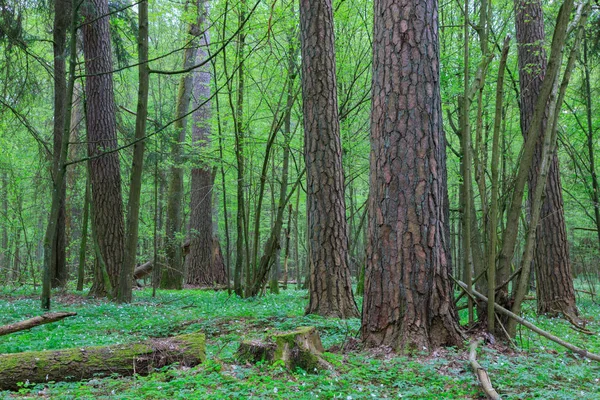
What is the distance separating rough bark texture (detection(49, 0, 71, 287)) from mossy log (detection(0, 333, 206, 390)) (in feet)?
12.7

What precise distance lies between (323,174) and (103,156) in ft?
18.2

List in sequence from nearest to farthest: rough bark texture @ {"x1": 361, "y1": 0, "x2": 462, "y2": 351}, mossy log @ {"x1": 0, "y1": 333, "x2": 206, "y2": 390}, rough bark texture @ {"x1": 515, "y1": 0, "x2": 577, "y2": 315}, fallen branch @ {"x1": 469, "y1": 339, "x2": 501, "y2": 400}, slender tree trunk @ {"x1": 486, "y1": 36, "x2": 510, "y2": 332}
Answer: fallen branch @ {"x1": 469, "y1": 339, "x2": 501, "y2": 400} → mossy log @ {"x1": 0, "y1": 333, "x2": 206, "y2": 390} → slender tree trunk @ {"x1": 486, "y1": 36, "x2": 510, "y2": 332} → rough bark texture @ {"x1": 361, "y1": 0, "x2": 462, "y2": 351} → rough bark texture @ {"x1": 515, "y1": 0, "x2": 577, "y2": 315}

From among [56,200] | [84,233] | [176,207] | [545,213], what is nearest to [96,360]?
[56,200]

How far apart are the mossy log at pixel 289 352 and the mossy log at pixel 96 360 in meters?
0.49

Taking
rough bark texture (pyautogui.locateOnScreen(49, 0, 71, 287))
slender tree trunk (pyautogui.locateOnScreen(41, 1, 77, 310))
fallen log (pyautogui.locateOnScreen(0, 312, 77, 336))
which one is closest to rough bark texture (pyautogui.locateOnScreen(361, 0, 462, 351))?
fallen log (pyautogui.locateOnScreen(0, 312, 77, 336))

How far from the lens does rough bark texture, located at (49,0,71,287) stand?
8.86 metres

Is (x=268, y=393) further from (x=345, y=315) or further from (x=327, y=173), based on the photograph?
(x=327, y=173)

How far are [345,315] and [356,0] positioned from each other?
7429 millimetres

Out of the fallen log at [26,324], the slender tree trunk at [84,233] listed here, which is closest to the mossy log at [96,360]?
the fallen log at [26,324]

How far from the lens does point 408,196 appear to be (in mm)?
4305

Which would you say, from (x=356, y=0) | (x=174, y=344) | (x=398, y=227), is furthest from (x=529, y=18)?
(x=174, y=344)

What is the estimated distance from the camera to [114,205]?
9766 millimetres

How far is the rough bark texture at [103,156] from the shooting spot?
380 inches

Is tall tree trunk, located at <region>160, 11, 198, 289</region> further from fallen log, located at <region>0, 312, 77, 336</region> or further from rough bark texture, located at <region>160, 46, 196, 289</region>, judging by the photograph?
fallen log, located at <region>0, 312, 77, 336</region>
